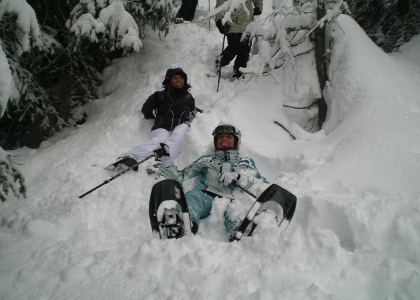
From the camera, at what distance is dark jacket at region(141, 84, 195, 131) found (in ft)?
16.3

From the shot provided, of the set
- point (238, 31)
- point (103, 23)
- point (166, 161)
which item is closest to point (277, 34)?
point (238, 31)

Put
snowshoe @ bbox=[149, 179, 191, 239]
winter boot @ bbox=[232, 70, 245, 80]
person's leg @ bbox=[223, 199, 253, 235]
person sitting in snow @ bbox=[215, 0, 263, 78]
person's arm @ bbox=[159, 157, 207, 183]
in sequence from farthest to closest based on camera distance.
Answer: winter boot @ bbox=[232, 70, 245, 80] → person sitting in snow @ bbox=[215, 0, 263, 78] → person's arm @ bbox=[159, 157, 207, 183] → person's leg @ bbox=[223, 199, 253, 235] → snowshoe @ bbox=[149, 179, 191, 239]

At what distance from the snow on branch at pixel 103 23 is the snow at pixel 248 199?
47.9 inches

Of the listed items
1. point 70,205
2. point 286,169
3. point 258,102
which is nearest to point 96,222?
point 70,205

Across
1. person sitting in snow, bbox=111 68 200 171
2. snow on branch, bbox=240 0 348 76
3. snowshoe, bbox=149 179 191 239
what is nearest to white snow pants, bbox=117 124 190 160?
person sitting in snow, bbox=111 68 200 171

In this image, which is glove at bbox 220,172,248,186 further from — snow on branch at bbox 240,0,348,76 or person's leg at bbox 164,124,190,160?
snow on branch at bbox 240,0,348,76

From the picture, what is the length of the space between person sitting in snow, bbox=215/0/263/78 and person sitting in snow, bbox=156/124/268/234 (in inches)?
95.2

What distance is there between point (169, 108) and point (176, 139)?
2.67 feet

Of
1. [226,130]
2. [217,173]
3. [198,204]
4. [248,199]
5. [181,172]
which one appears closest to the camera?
[198,204]

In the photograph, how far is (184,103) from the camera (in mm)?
5109

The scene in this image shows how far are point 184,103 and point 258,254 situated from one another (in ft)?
11.9

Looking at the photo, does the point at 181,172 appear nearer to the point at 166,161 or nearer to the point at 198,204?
the point at 166,161

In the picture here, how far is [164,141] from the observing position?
463cm

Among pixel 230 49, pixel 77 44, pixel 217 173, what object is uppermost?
pixel 77 44
